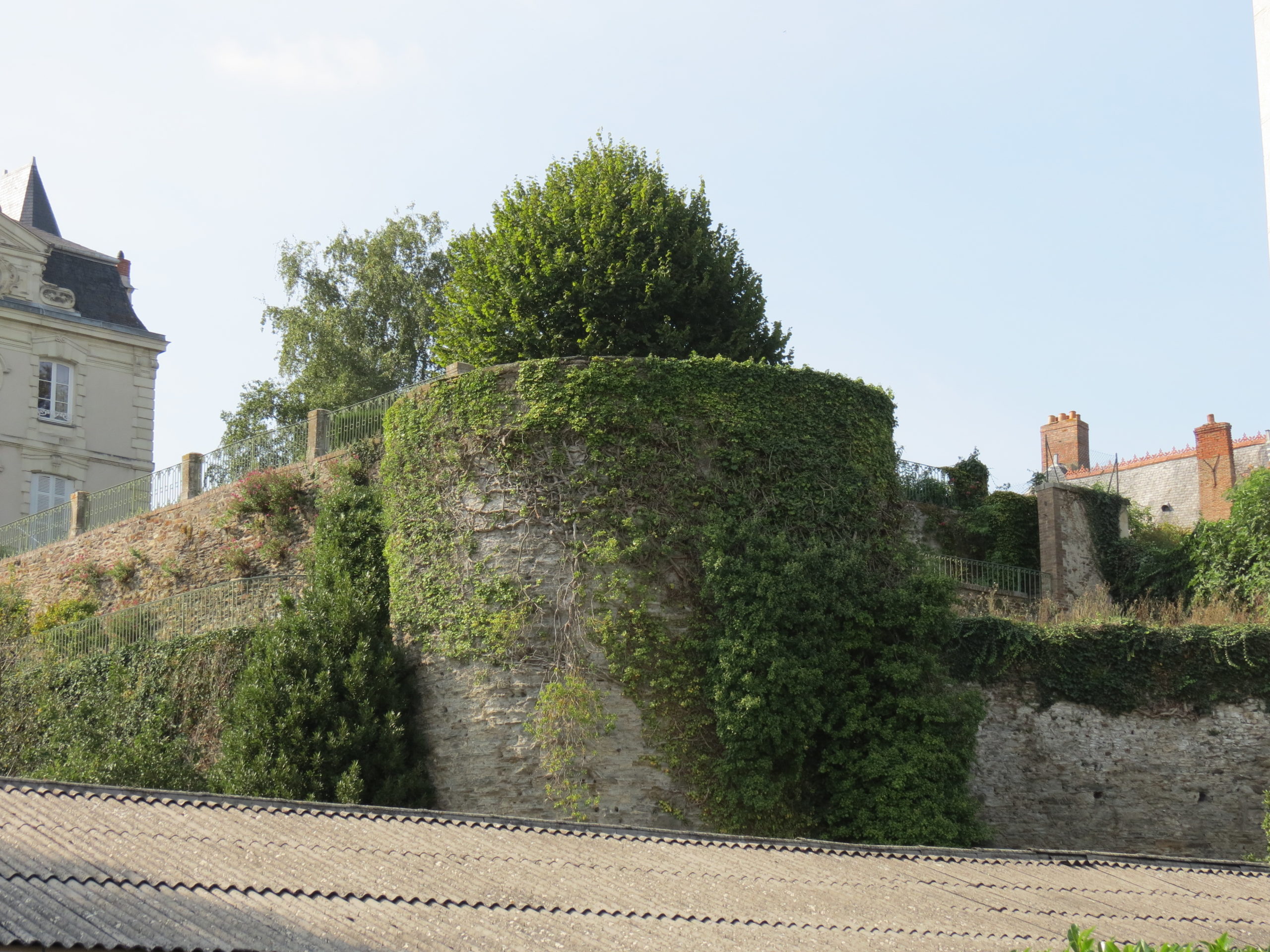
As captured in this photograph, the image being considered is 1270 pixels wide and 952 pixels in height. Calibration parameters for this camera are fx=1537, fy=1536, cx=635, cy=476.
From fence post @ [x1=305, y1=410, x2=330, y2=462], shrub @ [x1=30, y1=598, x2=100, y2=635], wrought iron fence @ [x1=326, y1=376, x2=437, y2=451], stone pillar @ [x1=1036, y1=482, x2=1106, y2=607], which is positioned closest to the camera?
wrought iron fence @ [x1=326, y1=376, x2=437, y2=451]

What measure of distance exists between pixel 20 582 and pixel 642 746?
14.5 m

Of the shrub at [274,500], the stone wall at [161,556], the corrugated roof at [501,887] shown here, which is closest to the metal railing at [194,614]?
the stone wall at [161,556]

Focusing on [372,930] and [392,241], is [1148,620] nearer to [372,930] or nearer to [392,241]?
[372,930]

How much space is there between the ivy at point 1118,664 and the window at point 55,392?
72.6 ft

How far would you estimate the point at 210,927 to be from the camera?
816 centimetres

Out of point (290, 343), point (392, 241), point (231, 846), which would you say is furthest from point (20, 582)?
point (231, 846)

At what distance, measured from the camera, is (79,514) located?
25.5 meters

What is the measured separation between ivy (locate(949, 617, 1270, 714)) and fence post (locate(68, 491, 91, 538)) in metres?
15.1

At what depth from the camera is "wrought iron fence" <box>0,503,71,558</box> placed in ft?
85.9

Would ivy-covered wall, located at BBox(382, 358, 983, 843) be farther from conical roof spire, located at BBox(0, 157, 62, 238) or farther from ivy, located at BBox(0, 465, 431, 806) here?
conical roof spire, located at BBox(0, 157, 62, 238)

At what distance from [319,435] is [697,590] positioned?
732cm

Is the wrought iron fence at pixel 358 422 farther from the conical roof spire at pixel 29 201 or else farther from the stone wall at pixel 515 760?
the conical roof spire at pixel 29 201

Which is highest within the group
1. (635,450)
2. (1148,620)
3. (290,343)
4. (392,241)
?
(392,241)

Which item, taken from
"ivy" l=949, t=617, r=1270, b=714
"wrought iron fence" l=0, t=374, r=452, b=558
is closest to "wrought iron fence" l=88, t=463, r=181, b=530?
"wrought iron fence" l=0, t=374, r=452, b=558
